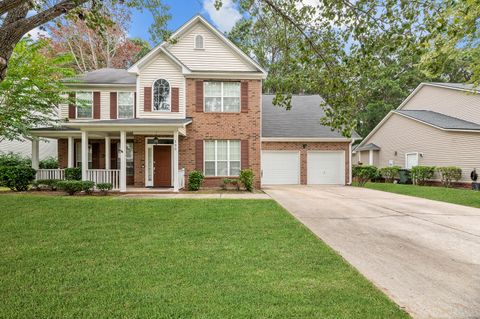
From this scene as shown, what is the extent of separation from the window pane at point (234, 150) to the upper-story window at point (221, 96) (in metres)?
1.71

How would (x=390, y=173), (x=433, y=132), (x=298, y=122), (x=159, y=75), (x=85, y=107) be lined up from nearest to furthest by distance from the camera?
1. (x=159, y=75)
2. (x=85, y=107)
3. (x=433, y=132)
4. (x=298, y=122)
5. (x=390, y=173)

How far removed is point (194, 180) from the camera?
13.4 m

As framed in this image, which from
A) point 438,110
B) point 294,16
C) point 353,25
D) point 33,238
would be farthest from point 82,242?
point 438,110

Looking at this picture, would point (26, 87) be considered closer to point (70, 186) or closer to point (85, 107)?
point (85, 107)

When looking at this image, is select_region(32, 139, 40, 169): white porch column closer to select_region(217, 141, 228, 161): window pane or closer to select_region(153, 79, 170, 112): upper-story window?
select_region(153, 79, 170, 112): upper-story window

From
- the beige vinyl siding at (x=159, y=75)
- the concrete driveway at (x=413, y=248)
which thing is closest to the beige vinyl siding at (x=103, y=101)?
the beige vinyl siding at (x=159, y=75)

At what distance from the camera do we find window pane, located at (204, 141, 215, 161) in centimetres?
1455

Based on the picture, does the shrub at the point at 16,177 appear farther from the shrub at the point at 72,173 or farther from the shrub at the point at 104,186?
the shrub at the point at 104,186

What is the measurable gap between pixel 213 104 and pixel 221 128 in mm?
1316

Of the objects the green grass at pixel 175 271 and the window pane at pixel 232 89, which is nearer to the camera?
the green grass at pixel 175 271

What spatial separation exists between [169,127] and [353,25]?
898cm

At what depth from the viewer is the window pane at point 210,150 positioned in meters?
14.5

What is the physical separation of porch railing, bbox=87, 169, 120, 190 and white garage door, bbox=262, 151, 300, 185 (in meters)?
8.79

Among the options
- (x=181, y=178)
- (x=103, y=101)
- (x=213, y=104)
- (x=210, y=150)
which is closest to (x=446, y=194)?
(x=210, y=150)
